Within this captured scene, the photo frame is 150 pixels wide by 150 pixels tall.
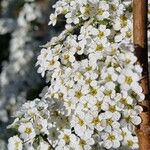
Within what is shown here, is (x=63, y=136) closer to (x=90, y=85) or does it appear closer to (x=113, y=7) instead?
(x=90, y=85)

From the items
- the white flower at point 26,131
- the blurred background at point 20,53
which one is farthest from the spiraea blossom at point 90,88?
the blurred background at point 20,53

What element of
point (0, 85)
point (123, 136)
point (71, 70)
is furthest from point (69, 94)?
point (0, 85)

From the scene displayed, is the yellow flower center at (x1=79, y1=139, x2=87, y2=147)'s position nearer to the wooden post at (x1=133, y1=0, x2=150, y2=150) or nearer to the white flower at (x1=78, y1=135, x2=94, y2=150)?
the white flower at (x1=78, y1=135, x2=94, y2=150)

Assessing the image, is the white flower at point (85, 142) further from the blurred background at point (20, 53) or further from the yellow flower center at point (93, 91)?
the blurred background at point (20, 53)

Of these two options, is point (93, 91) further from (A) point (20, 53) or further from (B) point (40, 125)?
(A) point (20, 53)

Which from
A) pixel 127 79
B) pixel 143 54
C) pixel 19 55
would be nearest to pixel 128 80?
pixel 127 79
